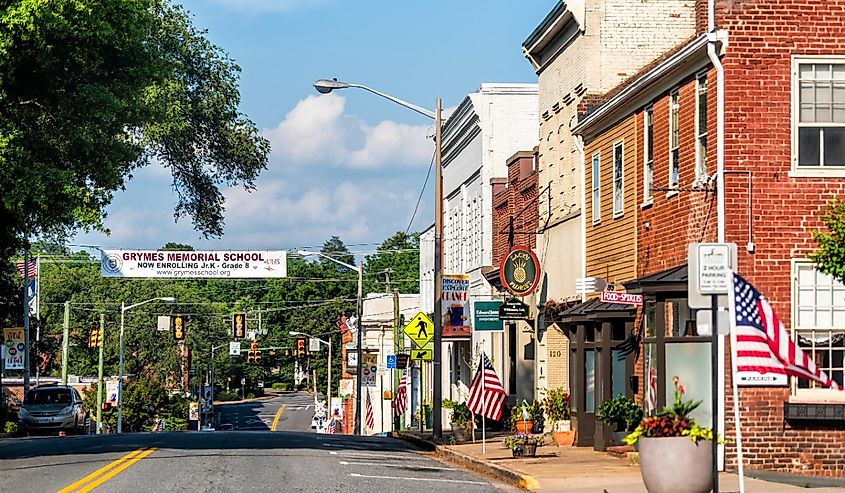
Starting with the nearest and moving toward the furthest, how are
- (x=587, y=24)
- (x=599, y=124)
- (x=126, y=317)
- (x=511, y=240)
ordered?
(x=599, y=124)
(x=587, y=24)
(x=511, y=240)
(x=126, y=317)

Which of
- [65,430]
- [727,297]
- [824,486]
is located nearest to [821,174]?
[824,486]

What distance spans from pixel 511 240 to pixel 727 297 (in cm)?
2447

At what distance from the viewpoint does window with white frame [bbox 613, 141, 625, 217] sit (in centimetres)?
2809

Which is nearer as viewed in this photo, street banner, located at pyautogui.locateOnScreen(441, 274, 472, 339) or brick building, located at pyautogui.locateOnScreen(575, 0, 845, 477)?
brick building, located at pyautogui.locateOnScreen(575, 0, 845, 477)

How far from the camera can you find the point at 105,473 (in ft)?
67.7

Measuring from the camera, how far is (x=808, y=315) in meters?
21.6

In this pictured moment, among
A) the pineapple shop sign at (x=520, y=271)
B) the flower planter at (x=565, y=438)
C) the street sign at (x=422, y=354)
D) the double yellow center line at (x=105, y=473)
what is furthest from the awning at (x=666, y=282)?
the street sign at (x=422, y=354)

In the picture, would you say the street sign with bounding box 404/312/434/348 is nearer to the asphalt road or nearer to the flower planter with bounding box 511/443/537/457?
the asphalt road

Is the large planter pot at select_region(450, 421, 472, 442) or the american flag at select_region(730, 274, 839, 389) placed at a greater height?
the american flag at select_region(730, 274, 839, 389)

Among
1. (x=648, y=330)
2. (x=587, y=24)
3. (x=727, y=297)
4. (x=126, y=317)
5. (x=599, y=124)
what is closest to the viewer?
(x=727, y=297)

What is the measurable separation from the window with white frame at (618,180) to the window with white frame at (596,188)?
1225 mm

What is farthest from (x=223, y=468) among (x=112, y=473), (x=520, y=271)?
(x=520, y=271)

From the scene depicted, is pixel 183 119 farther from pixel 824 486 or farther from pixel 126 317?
pixel 126 317

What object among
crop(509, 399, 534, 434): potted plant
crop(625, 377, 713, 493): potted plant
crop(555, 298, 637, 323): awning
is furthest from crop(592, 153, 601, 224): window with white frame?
crop(625, 377, 713, 493): potted plant
